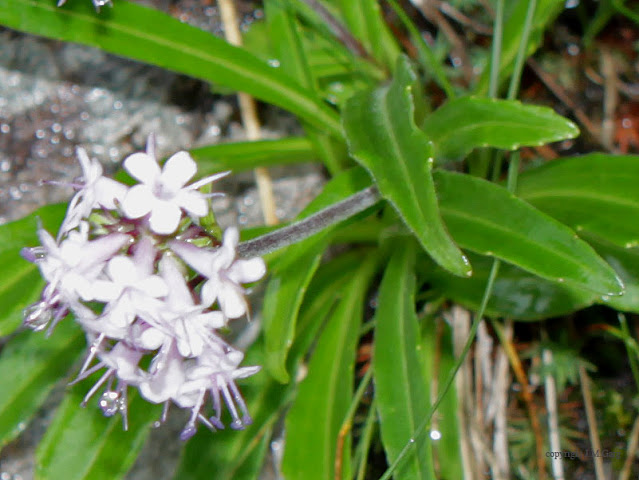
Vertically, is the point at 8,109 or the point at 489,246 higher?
the point at 8,109

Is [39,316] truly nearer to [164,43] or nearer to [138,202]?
[138,202]

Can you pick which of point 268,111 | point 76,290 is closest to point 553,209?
point 268,111

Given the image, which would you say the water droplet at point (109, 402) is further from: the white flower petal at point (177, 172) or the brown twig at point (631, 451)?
the brown twig at point (631, 451)

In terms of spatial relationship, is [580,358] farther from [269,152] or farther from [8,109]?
[8,109]

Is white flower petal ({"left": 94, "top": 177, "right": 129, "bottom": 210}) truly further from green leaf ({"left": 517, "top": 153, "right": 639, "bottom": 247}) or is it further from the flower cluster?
green leaf ({"left": 517, "top": 153, "right": 639, "bottom": 247})

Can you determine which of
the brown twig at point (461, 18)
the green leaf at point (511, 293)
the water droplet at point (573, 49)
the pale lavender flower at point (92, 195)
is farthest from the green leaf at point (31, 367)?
the water droplet at point (573, 49)

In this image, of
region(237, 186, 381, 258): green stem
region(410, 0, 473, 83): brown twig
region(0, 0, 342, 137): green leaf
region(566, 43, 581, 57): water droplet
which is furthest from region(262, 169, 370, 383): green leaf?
region(566, 43, 581, 57): water droplet

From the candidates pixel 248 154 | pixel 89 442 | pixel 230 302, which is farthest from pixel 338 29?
pixel 89 442
